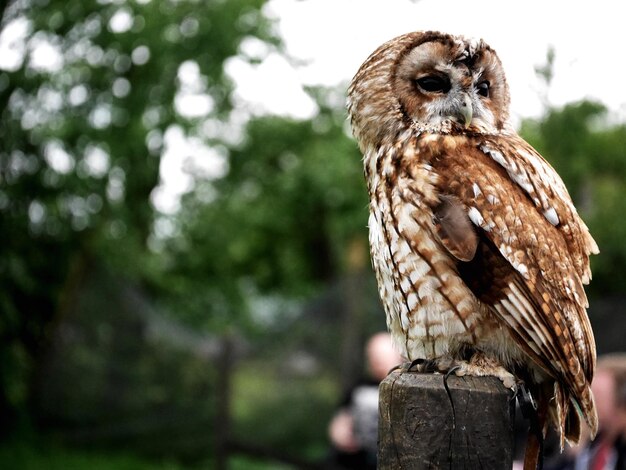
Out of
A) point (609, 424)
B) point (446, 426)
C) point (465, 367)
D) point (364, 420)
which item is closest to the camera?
point (446, 426)

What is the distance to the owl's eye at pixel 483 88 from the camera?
2.53m

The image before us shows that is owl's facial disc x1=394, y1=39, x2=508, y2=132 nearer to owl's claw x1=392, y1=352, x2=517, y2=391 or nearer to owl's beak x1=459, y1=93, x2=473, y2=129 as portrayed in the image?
owl's beak x1=459, y1=93, x2=473, y2=129

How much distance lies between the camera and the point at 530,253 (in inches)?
86.8

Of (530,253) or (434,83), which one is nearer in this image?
(530,253)

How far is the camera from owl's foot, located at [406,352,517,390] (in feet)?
6.89

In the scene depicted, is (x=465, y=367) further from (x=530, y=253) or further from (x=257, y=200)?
(x=257, y=200)

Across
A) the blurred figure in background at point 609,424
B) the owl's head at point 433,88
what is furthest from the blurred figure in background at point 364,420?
the owl's head at point 433,88

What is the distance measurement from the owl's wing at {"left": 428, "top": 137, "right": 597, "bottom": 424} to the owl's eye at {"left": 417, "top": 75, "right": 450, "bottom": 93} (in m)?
0.26

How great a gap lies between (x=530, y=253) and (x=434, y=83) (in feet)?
2.20

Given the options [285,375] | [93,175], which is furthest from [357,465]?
[93,175]

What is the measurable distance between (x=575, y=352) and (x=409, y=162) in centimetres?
74

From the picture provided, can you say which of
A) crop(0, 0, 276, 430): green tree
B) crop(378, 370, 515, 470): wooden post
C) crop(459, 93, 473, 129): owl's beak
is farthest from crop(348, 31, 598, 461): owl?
crop(0, 0, 276, 430): green tree

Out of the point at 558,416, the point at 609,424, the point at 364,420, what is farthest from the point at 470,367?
the point at 364,420

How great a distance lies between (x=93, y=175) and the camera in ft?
27.7
